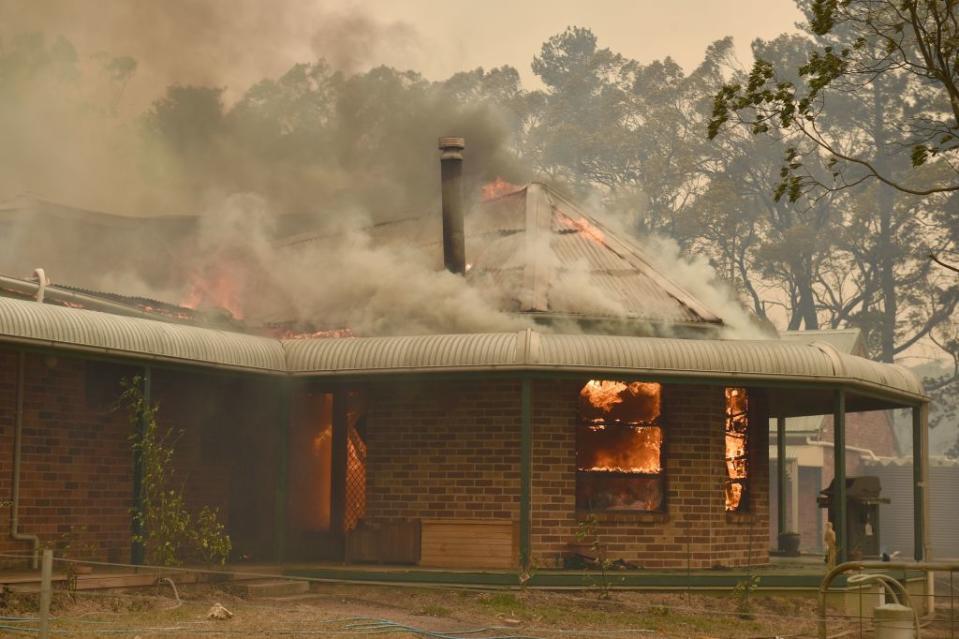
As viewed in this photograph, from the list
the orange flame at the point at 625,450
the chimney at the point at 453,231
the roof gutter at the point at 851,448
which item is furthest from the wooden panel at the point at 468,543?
the roof gutter at the point at 851,448

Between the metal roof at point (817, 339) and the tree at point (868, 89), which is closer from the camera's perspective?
the tree at point (868, 89)

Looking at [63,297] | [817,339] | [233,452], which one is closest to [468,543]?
[233,452]

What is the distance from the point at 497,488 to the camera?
56.0ft

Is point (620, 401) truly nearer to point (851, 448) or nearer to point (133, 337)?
point (133, 337)

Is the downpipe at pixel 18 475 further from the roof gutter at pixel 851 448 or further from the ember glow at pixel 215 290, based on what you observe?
the roof gutter at pixel 851 448

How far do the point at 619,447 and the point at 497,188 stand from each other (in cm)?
572

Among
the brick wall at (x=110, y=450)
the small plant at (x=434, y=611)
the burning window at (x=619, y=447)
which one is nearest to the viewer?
the small plant at (x=434, y=611)

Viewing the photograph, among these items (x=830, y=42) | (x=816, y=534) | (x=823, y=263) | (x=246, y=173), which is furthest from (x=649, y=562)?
(x=830, y=42)

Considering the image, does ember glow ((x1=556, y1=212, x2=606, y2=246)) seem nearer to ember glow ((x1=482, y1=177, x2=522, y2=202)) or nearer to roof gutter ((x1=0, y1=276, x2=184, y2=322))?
ember glow ((x1=482, y1=177, x2=522, y2=202))

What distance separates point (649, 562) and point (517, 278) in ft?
13.2

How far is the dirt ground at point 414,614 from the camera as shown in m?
12.4

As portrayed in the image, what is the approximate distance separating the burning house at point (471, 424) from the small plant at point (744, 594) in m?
1.10

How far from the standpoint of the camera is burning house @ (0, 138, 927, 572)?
15.9m

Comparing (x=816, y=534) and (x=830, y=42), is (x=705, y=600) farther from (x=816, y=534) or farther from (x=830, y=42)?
(x=830, y=42)
